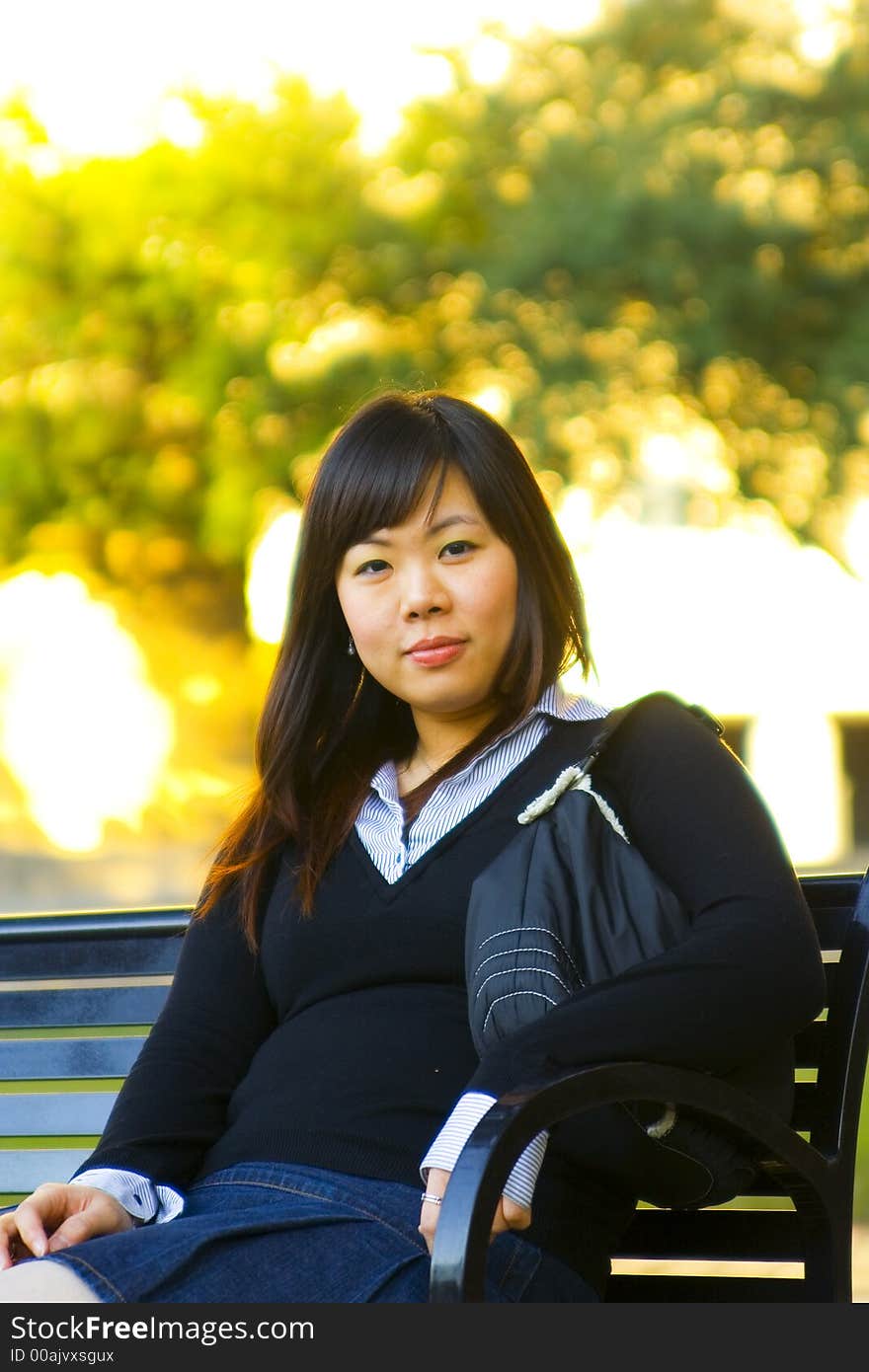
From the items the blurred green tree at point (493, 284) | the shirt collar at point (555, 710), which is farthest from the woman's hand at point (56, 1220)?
the blurred green tree at point (493, 284)

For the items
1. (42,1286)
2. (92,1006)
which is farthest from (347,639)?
(42,1286)

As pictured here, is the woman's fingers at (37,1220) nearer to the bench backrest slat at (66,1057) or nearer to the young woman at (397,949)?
the young woman at (397,949)

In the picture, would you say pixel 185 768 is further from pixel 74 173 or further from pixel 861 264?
pixel 861 264

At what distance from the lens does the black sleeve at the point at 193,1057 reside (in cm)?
242

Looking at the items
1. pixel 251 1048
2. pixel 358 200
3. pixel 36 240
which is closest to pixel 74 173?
pixel 36 240

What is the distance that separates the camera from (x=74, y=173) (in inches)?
648

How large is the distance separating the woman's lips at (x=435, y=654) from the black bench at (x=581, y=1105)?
1.84 feet

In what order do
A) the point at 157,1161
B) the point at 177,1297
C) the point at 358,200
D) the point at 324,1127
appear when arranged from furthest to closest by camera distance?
the point at 358,200 < the point at 157,1161 < the point at 324,1127 < the point at 177,1297

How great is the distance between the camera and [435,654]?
7.98 ft

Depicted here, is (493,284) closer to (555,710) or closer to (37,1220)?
(555,710)

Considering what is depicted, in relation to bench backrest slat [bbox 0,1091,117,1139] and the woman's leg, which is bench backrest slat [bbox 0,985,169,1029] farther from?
the woman's leg

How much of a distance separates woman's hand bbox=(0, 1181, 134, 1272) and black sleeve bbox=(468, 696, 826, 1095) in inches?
22.4

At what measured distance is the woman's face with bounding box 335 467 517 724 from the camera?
2.42m

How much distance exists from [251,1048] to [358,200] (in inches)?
578
